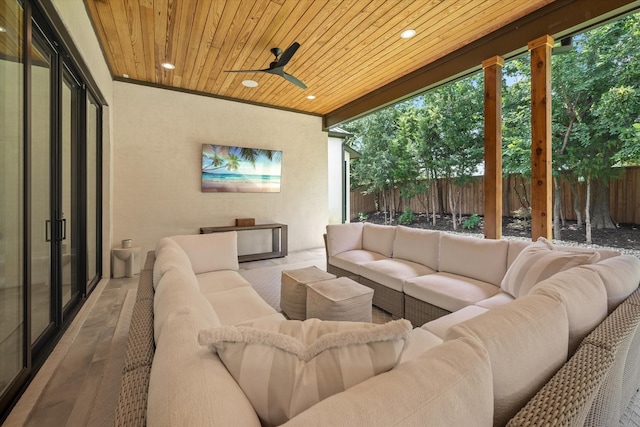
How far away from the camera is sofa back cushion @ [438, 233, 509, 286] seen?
2.38 meters

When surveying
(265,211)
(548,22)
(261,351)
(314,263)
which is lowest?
(314,263)

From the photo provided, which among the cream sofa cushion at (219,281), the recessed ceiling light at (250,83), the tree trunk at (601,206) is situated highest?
the recessed ceiling light at (250,83)

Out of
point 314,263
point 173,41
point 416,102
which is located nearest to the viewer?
point 173,41

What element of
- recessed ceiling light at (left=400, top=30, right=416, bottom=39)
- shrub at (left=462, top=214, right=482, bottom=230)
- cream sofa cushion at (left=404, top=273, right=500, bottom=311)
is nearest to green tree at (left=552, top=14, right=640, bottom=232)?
recessed ceiling light at (left=400, top=30, right=416, bottom=39)

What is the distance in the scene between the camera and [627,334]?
3.32 feet

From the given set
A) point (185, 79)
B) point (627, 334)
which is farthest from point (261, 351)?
point (185, 79)

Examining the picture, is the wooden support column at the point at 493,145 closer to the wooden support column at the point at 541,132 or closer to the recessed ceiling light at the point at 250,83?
the wooden support column at the point at 541,132

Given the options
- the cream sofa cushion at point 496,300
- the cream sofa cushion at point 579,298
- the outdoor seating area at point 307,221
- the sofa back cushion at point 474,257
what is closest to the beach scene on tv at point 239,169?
the outdoor seating area at point 307,221

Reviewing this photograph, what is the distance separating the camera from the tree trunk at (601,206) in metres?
2.95

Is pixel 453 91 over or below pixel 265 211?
over

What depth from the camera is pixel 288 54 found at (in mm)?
3115

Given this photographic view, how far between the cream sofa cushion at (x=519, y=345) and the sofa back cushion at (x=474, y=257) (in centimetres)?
158

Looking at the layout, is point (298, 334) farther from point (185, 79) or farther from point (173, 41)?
point (185, 79)

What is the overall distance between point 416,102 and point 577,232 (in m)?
4.23
